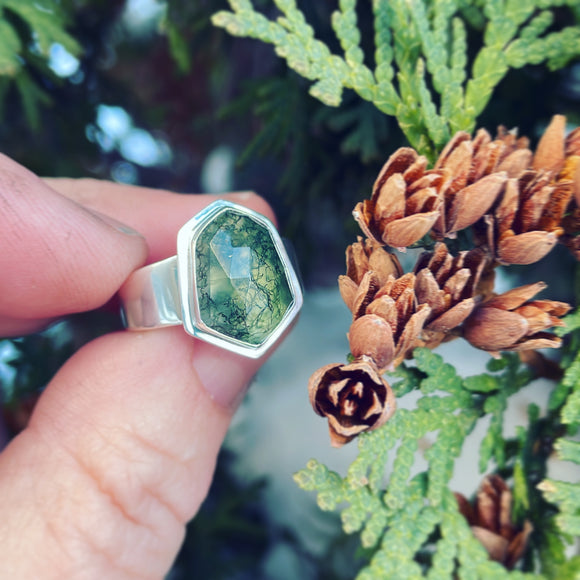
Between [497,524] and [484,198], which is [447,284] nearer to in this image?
[484,198]

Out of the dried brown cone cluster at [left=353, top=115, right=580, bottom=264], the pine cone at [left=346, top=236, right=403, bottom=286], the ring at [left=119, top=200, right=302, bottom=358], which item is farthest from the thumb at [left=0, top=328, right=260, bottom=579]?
the dried brown cone cluster at [left=353, top=115, right=580, bottom=264]

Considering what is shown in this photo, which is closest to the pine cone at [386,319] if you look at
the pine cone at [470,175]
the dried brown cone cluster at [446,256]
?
the dried brown cone cluster at [446,256]

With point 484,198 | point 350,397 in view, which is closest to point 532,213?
point 484,198

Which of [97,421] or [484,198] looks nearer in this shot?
[484,198]

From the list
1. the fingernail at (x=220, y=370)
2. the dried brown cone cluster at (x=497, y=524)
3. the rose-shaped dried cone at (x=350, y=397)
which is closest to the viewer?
the rose-shaped dried cone at (x=350, y=397)

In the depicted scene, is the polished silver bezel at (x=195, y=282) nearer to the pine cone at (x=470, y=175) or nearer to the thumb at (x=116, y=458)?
the thumb at (x=116, y=458)

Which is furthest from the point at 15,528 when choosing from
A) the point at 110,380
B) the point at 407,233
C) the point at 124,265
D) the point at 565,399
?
the point at 565,399
